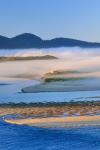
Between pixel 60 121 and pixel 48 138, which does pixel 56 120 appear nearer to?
pixel 60 121

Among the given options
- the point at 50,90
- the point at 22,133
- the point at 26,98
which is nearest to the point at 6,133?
the point at 22,133

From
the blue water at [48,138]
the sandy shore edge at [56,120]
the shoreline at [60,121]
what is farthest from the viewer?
the sandy shore edge at [56,120]

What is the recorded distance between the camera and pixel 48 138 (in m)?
61.2

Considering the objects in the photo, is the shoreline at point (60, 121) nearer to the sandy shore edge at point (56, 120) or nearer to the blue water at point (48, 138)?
the sandy shore edge at point (56, 120)

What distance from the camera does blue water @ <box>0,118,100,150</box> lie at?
186 ft

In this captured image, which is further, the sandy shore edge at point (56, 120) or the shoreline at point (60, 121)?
the sandy shore edge at point (56, 120)

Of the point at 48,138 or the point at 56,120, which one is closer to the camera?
the point at 48,138

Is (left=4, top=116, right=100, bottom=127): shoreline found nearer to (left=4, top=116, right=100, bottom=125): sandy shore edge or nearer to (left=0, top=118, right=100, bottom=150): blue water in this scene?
(left=4, top=116, right=100, bottom=125): sandy shore edge

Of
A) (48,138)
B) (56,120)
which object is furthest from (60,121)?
(48,138)

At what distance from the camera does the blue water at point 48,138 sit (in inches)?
2238

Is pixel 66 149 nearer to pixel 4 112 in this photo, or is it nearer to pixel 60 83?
pixel 4 112

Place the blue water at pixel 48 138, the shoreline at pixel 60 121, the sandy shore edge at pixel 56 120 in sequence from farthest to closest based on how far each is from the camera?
the sandy shore edge at pixel 56 120 → the shoreline at pixel 60 121 → the blue water at pixel 48 138

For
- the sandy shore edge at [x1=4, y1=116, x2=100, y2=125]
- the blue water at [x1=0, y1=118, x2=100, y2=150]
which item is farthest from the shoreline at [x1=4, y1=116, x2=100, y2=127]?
the blue water at [x1=0, y1=118, x2=100, y2=150]

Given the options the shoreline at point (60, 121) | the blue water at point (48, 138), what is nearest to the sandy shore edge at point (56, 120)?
the shoreline at point (60, 121)
